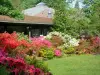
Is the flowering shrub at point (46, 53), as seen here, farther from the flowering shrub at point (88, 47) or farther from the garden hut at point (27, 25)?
the garden hut at point (27, 25)

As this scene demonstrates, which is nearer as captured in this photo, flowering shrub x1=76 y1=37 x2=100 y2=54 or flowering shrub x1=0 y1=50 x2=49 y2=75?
flowering shrub x1=0 y1=50 x2=49 y2=75

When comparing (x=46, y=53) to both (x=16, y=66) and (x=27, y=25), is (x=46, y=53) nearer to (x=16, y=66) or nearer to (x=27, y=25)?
(x=27, y=25)

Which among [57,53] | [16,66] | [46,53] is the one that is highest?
[16,66]

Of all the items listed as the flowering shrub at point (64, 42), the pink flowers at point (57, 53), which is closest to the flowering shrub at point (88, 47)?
the flowering shrub at point (64, 42)

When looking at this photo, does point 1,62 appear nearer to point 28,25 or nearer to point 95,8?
point 28,25

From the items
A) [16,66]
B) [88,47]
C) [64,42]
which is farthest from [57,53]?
[16,66]

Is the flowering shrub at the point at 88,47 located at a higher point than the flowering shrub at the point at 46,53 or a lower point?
lower

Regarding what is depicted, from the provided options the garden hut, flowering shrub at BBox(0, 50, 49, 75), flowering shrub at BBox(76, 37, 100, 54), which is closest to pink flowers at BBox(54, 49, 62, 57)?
flowering shrub at BBox(76, 37, 100, 54)

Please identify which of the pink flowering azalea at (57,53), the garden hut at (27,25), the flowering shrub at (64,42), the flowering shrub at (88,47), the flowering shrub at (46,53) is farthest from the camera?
the garden hut at (27,25)

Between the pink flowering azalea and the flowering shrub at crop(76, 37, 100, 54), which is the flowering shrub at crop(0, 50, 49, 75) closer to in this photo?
the pink flowering azalea

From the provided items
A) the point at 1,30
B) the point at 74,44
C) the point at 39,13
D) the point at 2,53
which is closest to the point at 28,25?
the point at 1,30

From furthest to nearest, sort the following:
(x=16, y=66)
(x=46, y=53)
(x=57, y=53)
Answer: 1. (x=57, y=53)
2. (x=46, y=53)
3. (x=16, y=66)

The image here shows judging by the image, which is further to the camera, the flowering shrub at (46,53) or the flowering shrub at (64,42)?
the flowering shrub at (64,42)

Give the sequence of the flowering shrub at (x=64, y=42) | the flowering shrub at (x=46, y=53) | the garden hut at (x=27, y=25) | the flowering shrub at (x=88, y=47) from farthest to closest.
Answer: the garden hut at (x=27, y=25) < the flowering shrub at (x=88, y=47) < the flowering shrub at (x=64, y=42) < the flowering shrub at (x=46, y=53)
